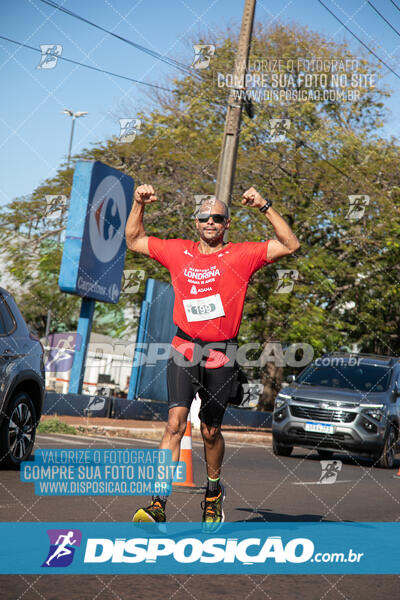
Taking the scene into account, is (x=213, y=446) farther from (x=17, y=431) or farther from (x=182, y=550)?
(x=17, y=431)

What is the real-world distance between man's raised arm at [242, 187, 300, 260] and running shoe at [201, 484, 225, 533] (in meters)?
1.64

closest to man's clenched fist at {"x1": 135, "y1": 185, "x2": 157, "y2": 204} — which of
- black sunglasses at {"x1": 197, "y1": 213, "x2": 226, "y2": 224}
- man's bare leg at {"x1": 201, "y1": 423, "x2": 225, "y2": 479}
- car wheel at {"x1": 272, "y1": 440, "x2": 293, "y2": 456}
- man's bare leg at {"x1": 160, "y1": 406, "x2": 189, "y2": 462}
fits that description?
black sunglasses at {"x1": 197, "y1": 213, "x2": 226, "y2": 224}

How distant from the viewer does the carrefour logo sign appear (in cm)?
1830

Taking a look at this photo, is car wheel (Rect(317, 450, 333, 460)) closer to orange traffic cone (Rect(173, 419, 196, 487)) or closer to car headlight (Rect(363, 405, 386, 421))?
car headlight (Rect(363, 405, 386, 421))

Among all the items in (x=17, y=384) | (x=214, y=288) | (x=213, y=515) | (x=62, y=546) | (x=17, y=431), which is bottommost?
(x=17, y=431)

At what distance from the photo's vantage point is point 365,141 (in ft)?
90.6

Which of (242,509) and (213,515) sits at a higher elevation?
(213,515)

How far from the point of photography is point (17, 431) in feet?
28.7

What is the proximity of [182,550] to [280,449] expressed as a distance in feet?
33.4

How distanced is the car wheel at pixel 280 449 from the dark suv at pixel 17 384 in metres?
6.68

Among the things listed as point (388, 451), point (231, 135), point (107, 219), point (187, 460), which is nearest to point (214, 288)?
point (187, 460)

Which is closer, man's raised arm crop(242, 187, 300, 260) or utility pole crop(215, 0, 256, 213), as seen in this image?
man's raised arm crop(242, 187, 300, 260)

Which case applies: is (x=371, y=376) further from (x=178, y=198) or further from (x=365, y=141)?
(x=365, y=141)

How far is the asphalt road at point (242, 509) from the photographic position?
436 cm
